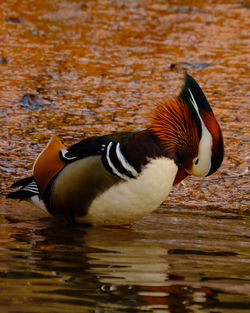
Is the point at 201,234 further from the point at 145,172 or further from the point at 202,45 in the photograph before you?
the point at 202,45

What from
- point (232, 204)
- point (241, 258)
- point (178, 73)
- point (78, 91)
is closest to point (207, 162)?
point (241, 258)

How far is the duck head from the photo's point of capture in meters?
4.16

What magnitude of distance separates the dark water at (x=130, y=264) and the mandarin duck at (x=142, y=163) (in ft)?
0.60

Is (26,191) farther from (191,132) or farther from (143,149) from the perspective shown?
(191,132)

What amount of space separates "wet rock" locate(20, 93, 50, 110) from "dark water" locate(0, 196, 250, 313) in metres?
2.20

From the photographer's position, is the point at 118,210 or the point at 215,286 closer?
the point at 215,286

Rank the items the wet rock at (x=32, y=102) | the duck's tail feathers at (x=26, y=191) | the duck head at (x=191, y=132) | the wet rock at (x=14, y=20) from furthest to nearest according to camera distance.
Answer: the wet rock at (x=14, y=20) < the wet rock at (x=32, y=102) < the duck's tail feathers at (x=26, y=191) < the duck head at (x=191, y=132)

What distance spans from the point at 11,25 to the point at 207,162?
5.85 meters

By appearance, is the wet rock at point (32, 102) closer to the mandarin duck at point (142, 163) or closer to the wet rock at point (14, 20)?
the mandarin duck at point (142, 163)

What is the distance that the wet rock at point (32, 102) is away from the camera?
696cm

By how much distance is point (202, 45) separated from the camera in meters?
9.14

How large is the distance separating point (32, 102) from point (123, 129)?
1085 mm

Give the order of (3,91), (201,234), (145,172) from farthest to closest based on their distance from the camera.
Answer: (3,91), (201,234), (145,172)

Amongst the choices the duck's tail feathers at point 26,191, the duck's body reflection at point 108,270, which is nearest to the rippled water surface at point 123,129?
the duck's body reflection at point 108,270
